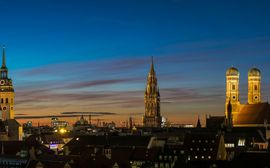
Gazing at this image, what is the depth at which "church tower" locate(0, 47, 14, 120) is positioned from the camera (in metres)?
190

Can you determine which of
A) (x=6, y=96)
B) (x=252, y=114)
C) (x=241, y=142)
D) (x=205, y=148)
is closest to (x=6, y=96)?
(x=6, y=96)

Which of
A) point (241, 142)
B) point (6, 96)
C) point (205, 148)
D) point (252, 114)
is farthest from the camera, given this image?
point (6, 96)

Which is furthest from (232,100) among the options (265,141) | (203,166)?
(203,166)

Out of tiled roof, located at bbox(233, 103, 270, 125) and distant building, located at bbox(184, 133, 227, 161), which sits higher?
tiled roof, located at bbox(233, 103, 270, 125)

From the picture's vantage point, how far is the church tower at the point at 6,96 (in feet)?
623

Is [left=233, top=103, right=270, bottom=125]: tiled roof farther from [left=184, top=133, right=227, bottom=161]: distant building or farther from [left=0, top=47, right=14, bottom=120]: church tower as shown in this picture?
[left=0, top=47, right=14, bottom=120]: church tower

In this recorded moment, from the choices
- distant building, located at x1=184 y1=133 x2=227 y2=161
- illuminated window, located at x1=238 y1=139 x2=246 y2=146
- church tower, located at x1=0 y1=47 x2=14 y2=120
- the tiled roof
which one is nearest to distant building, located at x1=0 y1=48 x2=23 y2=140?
church tower, located at x1=0 y1=47 x2=14 y2=120

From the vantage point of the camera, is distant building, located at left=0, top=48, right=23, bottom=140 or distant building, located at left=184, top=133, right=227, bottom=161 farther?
distant building, located at left=0, top=48, right=23, bottom=140

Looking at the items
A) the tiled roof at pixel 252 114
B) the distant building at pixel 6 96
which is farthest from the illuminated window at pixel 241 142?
the distant building at pixel 6 96

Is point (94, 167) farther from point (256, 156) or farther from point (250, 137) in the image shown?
point (250, 137)

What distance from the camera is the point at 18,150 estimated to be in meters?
129

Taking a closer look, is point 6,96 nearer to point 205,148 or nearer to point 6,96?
point 6,96

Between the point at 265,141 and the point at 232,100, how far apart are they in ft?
133

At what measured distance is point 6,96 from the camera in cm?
19375
